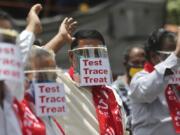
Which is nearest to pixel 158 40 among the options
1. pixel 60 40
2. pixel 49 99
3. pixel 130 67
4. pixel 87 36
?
pixel 87 36

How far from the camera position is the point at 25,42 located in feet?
16.2

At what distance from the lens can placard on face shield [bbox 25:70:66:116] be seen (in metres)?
5.11

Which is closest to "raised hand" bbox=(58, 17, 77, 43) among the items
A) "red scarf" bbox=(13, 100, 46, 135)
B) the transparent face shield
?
"red scarf" bbox=(13, 100, 46, 135)

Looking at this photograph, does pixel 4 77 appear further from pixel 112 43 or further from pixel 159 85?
pixel 112 43

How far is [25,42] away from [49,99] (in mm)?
455

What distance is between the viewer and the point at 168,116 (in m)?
6.55

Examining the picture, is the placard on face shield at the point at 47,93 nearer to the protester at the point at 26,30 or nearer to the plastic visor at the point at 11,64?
the protester at the point at 26,30

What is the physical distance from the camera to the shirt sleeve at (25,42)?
16.0 feet

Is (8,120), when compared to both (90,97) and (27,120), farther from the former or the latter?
(90,97)

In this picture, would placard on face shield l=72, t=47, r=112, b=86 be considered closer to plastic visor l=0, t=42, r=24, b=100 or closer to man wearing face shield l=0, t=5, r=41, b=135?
man wearing face shield l=0, t=5, r=41, b=135

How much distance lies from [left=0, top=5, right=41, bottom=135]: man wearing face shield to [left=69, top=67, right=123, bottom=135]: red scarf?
1.02 m

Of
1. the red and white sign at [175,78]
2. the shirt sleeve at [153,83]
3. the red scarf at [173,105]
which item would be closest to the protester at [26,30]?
the shirt sleeve at [153,83]

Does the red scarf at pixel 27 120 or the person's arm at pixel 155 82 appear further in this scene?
the person's arm at pixel 155 82

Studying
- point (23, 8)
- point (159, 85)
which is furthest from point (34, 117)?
point (23, 8)
